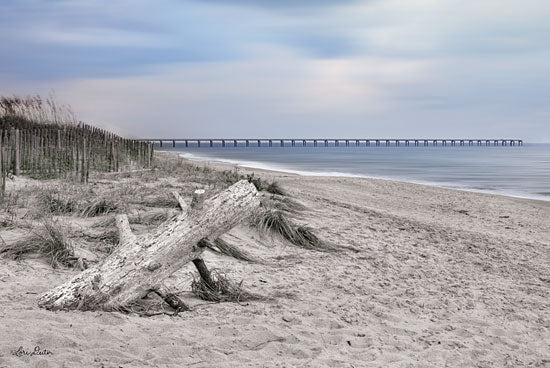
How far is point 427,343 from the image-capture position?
15.5ft

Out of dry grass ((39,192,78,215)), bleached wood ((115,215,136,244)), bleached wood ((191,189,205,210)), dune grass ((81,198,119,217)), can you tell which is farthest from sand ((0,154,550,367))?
dry grass ((39,192,78,215))

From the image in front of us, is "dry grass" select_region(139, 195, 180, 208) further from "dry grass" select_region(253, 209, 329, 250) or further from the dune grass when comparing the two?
"dry grass" select_region(253, 209, 329, 250)

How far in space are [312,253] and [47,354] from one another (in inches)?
169

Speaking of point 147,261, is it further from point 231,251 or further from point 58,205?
point 58,205

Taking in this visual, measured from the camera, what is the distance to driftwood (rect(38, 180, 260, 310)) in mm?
4383

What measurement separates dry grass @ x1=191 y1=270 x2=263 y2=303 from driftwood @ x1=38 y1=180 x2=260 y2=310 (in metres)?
0.15

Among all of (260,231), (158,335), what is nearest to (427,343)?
(158,335)

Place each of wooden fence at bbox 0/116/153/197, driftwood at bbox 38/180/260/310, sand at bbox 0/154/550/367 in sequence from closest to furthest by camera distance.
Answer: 1. sand at bbox 0/154/550/367
2. driftwood at bbox 38/180/260/310
3. wooden fence at bbox 0/116/153/197

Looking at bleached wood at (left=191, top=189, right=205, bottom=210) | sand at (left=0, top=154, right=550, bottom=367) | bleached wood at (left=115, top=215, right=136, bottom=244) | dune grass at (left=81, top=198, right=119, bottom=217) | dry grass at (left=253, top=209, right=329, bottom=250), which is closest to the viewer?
sand at (left=0, top=154, right=550, bottom=367)

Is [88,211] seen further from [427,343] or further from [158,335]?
[427,343]

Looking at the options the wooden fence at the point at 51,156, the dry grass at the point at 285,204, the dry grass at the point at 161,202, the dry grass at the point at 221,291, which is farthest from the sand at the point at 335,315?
the wooden fence at the point at 51,156

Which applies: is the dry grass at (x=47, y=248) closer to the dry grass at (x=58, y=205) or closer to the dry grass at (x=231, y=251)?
the dry grass at (x=231, y=251)

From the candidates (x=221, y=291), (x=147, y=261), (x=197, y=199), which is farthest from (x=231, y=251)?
(x=147, y=261)

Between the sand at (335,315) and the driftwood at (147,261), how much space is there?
0.53 feet
